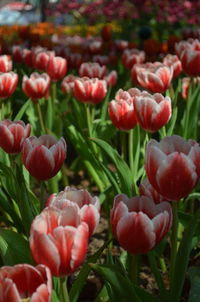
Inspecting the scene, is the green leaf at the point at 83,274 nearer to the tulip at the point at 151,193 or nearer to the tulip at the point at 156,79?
the tulip at the point at 151,193

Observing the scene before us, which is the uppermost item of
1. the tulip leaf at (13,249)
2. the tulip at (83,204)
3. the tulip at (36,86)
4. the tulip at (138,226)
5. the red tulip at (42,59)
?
the tulip at (83,204)

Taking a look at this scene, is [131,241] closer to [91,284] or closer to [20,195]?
[20,195]

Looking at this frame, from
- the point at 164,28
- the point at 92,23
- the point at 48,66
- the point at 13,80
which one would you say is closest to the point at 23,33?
the point at 48,66

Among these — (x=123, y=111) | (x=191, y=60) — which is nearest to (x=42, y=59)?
(x=191, y=60)

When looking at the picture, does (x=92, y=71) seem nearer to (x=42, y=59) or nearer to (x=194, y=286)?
(x=42, y=59)

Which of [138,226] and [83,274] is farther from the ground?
[138,226]

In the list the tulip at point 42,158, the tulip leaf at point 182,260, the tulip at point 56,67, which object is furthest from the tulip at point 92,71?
the tulip leaf at point 182,260

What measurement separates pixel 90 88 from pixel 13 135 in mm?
631

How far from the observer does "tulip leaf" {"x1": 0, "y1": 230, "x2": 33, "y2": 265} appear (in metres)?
1.05

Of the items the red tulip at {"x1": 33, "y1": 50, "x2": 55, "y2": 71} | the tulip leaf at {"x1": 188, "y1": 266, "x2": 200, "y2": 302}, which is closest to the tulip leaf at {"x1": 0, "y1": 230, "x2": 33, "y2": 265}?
the tulip leaf at {"x1": 188, "y1": 266, "x2": 200, "y2": 302}

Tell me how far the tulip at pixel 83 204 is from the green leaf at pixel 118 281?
0.07 meters

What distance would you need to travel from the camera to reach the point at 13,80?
6.32 ft

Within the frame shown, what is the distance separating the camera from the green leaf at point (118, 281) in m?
0.91

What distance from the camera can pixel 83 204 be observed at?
96cm
